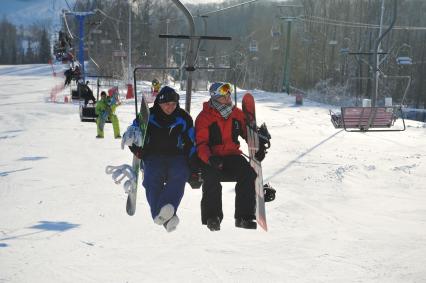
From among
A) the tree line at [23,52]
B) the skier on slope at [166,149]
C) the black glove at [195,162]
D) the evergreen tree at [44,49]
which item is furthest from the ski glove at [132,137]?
the evergreen tree at [44,49]

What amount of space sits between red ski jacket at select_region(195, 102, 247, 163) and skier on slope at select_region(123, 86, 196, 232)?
0.49 ft

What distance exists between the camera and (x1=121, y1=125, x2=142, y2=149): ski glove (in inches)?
192

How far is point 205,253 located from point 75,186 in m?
4.15

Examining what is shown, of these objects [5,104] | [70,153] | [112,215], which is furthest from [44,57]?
[112,215]

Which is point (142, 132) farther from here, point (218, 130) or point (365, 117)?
point (365, 117)

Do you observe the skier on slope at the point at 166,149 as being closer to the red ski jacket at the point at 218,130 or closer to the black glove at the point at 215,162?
the red ski jacket at the point at 218,130

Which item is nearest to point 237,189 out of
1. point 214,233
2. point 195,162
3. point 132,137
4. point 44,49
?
point 195,162

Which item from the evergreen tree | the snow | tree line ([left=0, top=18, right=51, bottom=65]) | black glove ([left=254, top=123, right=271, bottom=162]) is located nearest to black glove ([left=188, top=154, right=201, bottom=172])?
black glove ([left=254, top=123, right=271, bottom=162])

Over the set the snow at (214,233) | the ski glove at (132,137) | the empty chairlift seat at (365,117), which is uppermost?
the ski glove at (132,137)

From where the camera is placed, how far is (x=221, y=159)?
4.89 m

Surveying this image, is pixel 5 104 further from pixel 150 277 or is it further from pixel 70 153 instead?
pixel 150 277

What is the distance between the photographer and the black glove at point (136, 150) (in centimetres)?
495

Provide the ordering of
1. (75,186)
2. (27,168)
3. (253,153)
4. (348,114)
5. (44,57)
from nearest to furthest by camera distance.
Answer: (253,153)
(75,186)
(27,168)
(348,114)
(44,57)

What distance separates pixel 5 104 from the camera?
965 inches
